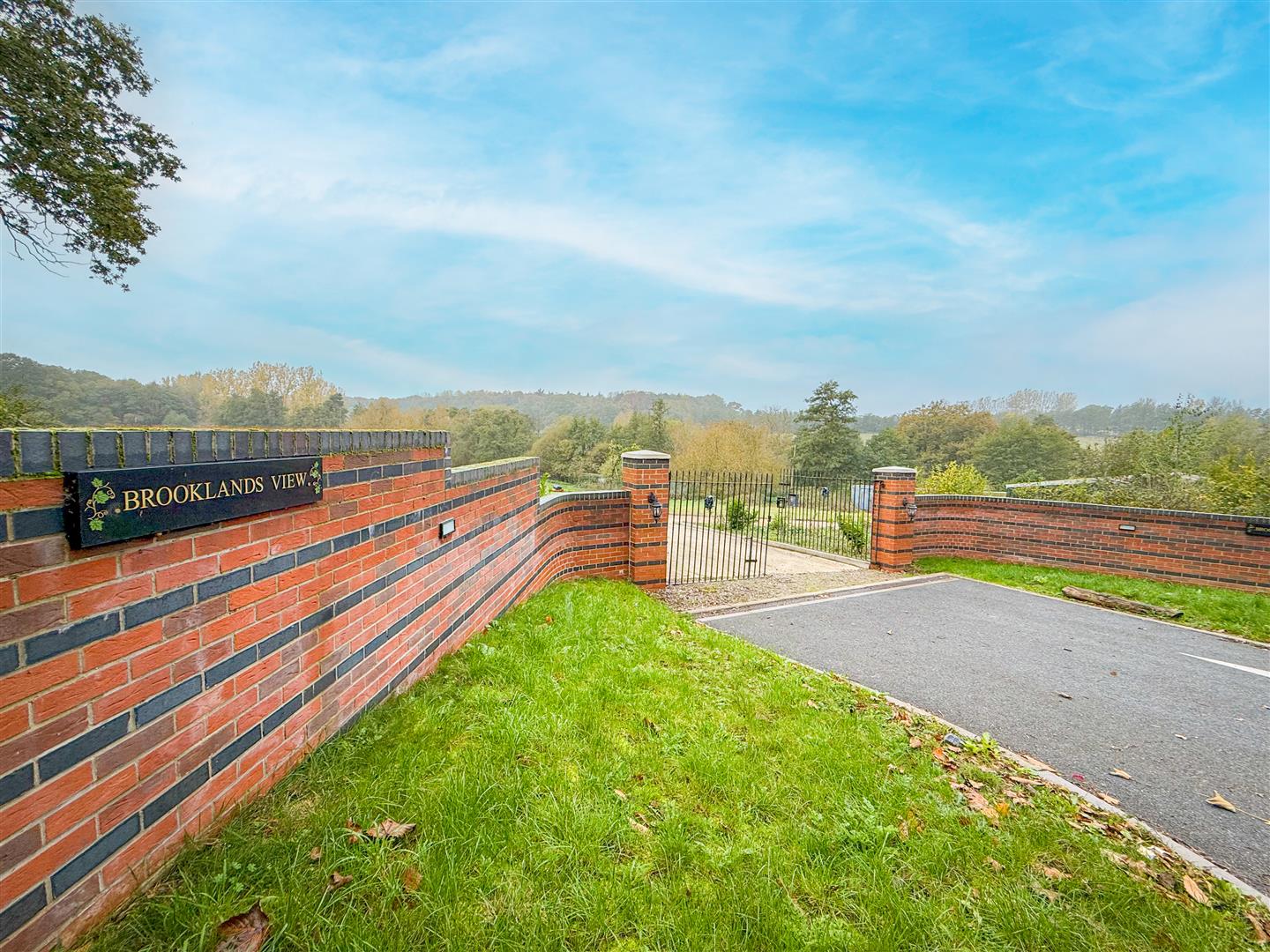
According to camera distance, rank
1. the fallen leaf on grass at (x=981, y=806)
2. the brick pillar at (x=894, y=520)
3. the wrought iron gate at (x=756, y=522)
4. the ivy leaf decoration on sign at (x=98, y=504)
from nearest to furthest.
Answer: the ivy leaf decoration on sign at (x=98, y=504) < the fallen leaf on grass at (x=981, y=806) < the brick pillar at (x=894, y=520) < the wrought iron gate at (x=756, y=522)

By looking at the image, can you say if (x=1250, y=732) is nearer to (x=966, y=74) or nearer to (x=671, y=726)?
(x=671, y=726)

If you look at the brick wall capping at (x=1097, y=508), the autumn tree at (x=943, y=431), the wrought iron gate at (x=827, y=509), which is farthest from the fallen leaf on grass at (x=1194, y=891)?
the autumn tree at (x=943, y=431)

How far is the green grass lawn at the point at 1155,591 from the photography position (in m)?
6.66

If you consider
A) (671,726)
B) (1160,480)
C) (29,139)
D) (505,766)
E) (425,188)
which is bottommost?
(671,726)

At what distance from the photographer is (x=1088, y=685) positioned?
4.77 meters

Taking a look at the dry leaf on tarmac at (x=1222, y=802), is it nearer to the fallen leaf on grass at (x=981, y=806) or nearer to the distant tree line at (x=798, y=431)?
the fallen leaf on grass at (x=981, y=806)

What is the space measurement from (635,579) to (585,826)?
18.2 ft

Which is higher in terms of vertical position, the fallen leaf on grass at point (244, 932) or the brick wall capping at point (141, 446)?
the brick wall capping at point (141, 446)

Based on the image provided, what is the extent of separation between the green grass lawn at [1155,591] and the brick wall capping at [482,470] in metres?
8.23

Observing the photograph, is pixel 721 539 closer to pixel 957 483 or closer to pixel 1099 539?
pixel 957 483

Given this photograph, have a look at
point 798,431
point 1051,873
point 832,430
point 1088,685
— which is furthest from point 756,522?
point 798,431

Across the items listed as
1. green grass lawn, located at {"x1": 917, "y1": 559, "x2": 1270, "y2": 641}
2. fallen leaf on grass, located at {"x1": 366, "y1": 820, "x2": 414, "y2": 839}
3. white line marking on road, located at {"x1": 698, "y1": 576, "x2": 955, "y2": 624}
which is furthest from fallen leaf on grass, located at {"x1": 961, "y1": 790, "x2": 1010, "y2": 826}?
green grass lawn, located at {"x1": 917, "y1": 559, "x2": 1270, "y2": 641}

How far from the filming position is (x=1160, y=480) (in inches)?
495

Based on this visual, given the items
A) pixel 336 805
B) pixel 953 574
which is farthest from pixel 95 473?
pixel 953 574
